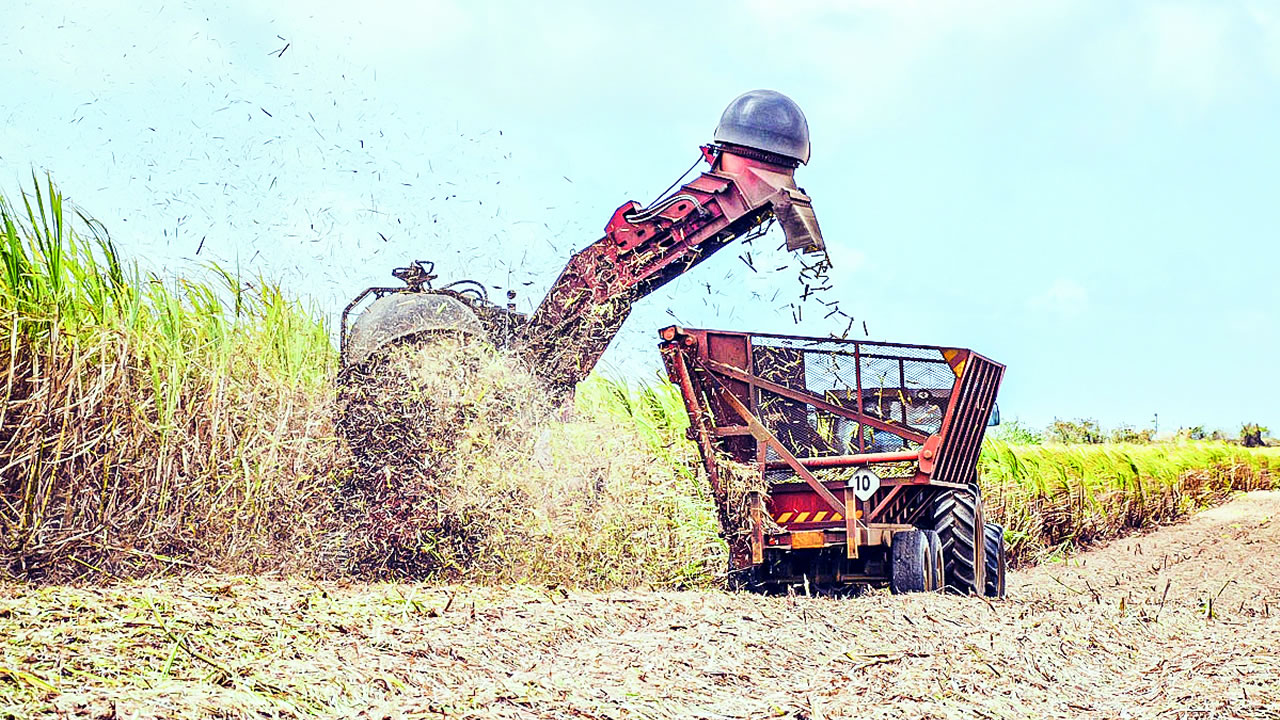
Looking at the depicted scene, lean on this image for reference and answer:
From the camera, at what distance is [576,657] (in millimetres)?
4902

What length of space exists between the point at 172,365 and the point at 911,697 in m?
4.45

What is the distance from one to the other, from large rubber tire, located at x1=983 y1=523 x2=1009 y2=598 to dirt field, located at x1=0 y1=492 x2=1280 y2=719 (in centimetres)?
150

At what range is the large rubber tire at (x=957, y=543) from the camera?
8227mm

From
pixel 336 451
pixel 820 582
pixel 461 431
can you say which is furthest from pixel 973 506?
pixel 336 451

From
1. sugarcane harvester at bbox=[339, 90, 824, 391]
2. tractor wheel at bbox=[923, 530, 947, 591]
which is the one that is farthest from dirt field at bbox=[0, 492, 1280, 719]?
sugarcane harvester at bbox=[339, 90, 824, 391]

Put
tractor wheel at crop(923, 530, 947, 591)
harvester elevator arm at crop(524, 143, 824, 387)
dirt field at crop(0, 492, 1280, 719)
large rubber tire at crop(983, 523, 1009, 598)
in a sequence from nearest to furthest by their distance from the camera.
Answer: dirt field at crop(0, 492, 1280, 719), tractor wheel at crop(923, 530, 947, 591), large rubber tire at crop(983, 523, 1009, 598), harvester elevator arm at crop(524, 143, 824, 387)

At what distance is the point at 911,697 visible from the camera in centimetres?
459

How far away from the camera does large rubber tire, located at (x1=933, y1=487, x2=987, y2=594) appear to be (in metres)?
8.23

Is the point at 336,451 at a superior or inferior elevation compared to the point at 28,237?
inferior

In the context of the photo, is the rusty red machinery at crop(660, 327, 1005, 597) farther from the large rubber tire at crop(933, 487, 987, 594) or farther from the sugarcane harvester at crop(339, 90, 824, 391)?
the sugarcane harvester at crop(339, 90, 824, 391)

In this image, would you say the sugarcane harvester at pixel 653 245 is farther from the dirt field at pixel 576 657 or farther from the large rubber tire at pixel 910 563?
the dirt field at pixel 576 657

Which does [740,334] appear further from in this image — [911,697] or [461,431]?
[911,697]

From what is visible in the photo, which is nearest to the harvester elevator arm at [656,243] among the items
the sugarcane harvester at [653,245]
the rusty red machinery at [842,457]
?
the sugarcane harvester at [653,245]

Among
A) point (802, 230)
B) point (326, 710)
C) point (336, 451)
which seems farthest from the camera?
point (802, 230)
